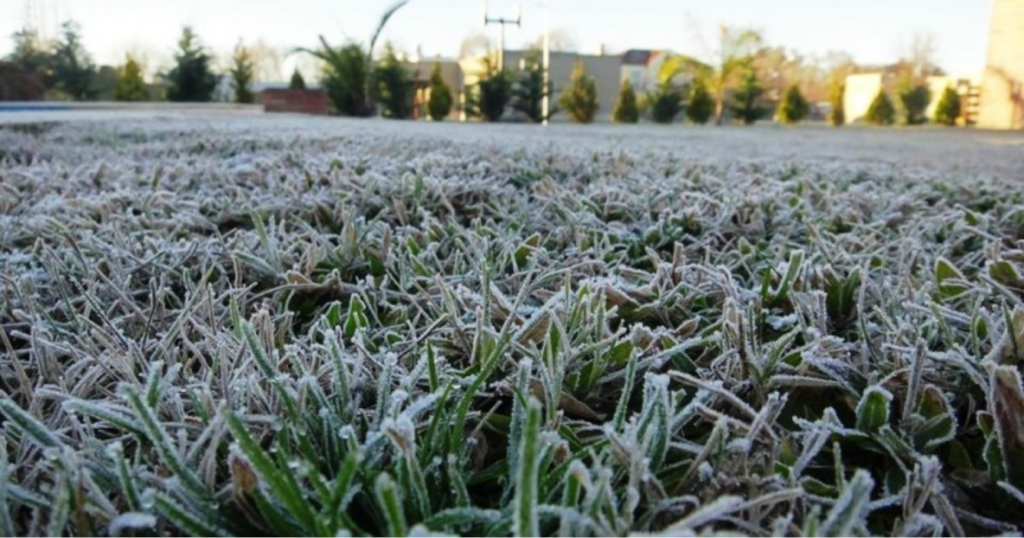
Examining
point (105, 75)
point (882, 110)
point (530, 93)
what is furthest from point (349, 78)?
point (882, 110)

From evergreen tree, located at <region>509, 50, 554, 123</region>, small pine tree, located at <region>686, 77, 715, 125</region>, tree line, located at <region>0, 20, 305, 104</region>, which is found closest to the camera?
tree line, located at <region>0, 20, 305, 104</region>

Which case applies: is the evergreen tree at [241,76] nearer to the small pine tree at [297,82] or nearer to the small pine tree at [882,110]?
the small pine tree at [297,82]

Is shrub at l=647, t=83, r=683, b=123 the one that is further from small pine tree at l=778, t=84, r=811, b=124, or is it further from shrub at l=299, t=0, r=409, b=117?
shrub at l=299, t=0, r=409, b=117

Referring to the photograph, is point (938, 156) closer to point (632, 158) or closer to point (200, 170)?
point (632, 158)

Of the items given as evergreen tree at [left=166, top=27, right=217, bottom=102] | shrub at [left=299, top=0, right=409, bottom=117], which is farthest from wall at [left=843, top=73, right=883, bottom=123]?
evergreen tree at [left=166, top=27, right=217, bottom=102]

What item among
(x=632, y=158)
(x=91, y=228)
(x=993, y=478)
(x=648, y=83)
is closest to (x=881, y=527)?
(x=993, y=478)

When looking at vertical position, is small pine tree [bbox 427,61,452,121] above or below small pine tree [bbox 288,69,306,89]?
below

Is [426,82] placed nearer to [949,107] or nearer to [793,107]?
[793,107]

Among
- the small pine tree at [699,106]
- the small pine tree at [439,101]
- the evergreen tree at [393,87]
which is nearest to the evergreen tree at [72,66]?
the evergreen tree at [393,87]
